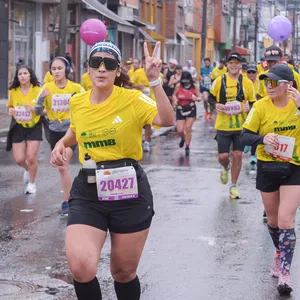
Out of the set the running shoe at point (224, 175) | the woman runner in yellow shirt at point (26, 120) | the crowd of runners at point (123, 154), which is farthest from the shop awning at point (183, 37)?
the crowd of runners at point (123, 154)

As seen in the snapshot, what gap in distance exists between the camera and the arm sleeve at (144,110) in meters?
5.60

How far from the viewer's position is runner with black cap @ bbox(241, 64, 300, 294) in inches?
284

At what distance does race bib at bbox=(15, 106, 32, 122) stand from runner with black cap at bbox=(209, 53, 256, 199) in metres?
2.42

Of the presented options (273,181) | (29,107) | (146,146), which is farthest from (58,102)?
(146,146)

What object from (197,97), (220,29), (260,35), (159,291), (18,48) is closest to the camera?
(159,291)

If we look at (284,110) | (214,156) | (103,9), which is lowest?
(214,156)

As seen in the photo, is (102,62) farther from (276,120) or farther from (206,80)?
(206,80)

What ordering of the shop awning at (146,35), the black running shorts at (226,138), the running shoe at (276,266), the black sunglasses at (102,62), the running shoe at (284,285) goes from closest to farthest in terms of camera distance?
1. the black sunglasses at (102,62)
2. the running shoe at (284,285)
3. the running shoe at (276,266)
4. the black running shorts at (226,138)
5. the shop awning at (146,35)

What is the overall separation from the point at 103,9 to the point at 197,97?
21.9 metres

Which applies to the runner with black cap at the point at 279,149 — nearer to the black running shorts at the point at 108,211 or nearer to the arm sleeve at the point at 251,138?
the arm sleeve at the point at 251,138

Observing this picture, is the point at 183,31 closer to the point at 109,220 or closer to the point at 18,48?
the point at 18,48

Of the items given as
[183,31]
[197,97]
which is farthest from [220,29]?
[197,97]

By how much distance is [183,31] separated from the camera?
68312mm

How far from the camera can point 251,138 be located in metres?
7.42
